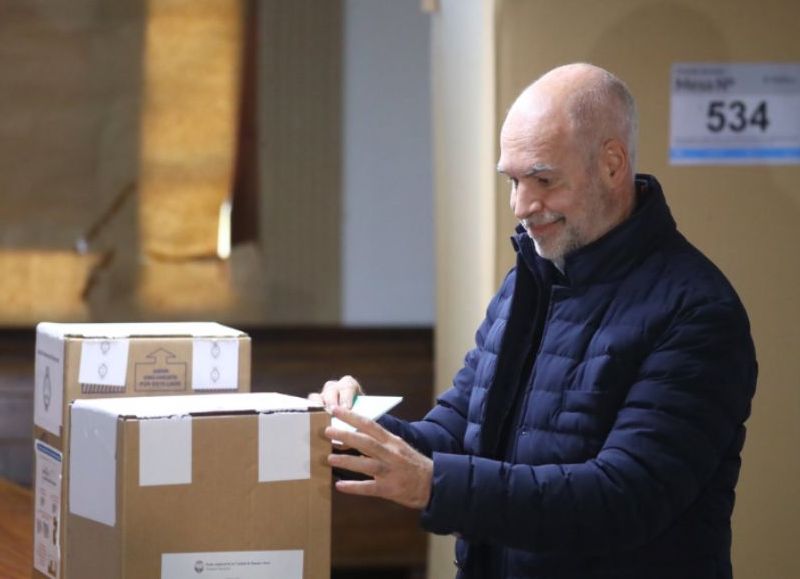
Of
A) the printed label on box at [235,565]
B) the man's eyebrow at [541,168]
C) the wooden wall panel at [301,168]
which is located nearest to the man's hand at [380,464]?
the printed label on box at [235,565]

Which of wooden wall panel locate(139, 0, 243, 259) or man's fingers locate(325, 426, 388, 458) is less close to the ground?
wooden wall panel locate(139, 0, 243, 259)

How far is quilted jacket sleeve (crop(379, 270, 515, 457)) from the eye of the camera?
7.67 feet

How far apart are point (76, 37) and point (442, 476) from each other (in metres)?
3.35

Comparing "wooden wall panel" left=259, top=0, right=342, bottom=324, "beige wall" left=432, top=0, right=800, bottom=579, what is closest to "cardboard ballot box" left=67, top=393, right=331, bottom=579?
"beige wall" left=432, top=0, right=800, bottom=579

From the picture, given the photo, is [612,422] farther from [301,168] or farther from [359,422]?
[301,168]

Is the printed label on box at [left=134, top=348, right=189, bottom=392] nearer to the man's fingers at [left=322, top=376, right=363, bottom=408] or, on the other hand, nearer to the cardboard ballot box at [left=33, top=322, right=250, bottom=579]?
the cardboard ballot box at [left=33, top=322, right=250, bottom=579]

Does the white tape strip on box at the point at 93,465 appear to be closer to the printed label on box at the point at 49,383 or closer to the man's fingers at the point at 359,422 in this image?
the printed label on box at the point at 49,383

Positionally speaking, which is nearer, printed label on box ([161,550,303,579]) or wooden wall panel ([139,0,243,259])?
printed label on box ([161,550,303,579])

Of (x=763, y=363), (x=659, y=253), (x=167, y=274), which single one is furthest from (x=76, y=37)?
(x=659, y=253)

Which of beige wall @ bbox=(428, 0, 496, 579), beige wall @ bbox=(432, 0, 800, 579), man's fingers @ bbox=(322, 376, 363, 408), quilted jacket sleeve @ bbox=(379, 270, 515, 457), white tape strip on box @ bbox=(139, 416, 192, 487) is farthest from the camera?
beige wall @ bbox=(428, 0, 496, 579)

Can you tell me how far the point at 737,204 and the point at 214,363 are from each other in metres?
1.60

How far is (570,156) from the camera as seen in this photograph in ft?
6.91

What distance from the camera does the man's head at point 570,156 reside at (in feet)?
6.91

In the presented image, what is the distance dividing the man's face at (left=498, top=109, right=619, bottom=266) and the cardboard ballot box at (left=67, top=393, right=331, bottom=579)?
1.61 feet
